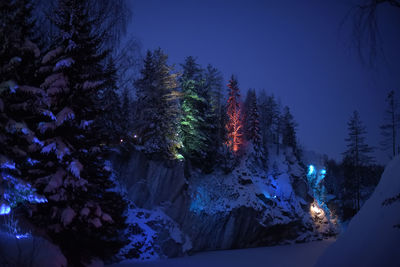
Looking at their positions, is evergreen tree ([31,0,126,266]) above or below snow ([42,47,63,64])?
below

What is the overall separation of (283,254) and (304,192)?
17461mm

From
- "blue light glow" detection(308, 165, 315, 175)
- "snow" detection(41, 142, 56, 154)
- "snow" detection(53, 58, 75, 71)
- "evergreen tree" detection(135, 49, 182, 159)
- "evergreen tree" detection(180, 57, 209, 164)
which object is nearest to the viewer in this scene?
"snow" detection(41, 142, 56, 154)

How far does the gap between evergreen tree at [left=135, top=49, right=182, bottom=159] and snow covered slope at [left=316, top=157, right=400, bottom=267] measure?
55.9 ft

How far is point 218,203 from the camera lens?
25.3 m

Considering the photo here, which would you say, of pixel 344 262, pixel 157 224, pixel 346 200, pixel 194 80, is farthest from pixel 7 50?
pixel 346 200

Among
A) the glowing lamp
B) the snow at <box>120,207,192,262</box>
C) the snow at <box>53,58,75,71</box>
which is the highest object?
the snow at <box>53,58,75,71</box>

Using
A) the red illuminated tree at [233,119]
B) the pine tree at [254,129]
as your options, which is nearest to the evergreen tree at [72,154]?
the red illuminated tree at [233,119]

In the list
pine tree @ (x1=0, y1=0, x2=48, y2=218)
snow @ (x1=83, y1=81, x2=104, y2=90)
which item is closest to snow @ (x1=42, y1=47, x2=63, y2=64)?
pine tree @ (x1=0, y1=0, x2=48, y2=218)

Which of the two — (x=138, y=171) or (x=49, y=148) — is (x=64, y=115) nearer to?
(x=49, y=148)

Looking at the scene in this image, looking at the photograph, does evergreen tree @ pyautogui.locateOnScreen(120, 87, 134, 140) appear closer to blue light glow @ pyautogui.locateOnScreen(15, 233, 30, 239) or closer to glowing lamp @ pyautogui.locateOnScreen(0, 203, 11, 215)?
blue light glow @ pyautogui.locateOnScreen(15, 233, 30, 239)

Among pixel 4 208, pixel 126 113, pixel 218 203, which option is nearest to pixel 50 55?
pixel 4 208

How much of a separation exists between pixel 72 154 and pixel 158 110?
516 inches

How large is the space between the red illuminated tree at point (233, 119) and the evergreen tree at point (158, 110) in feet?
38.3

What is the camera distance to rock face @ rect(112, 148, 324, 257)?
840 inches
